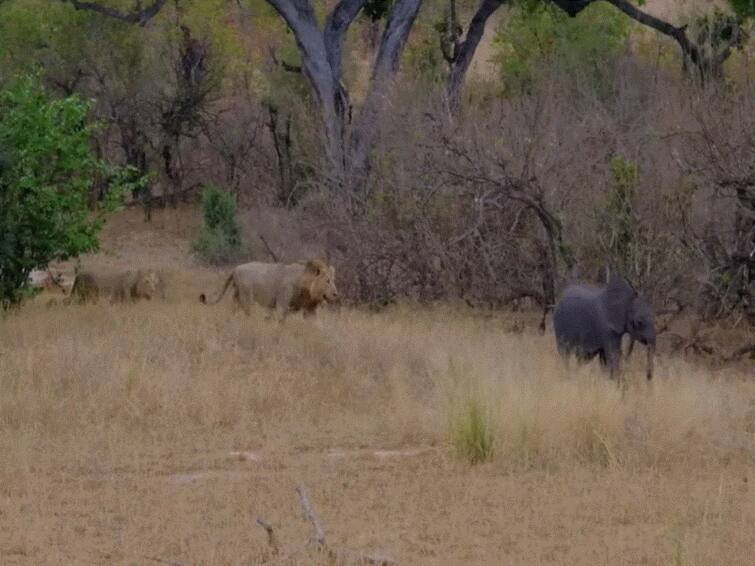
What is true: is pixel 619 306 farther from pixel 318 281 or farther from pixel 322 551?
pixel 322 551

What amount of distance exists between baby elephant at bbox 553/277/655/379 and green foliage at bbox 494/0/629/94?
1424cm

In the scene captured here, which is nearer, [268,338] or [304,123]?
[268,338]

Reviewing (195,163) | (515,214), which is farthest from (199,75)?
(515,214)

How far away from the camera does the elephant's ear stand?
1285cm

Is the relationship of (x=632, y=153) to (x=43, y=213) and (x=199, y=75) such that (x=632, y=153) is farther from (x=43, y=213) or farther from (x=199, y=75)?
(x=199, y=75)

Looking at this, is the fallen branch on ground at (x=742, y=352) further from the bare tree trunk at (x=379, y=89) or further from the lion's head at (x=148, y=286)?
the lion's head at (x=148, y=286)

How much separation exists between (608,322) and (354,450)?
310 centimetres

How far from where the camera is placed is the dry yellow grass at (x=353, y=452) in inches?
314

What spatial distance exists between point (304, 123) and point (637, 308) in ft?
47.3

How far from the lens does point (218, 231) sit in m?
27.5

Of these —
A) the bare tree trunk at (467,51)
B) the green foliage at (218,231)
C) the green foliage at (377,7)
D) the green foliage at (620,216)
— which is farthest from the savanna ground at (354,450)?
the green foliage at (377,7)

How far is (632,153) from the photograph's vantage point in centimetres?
1825

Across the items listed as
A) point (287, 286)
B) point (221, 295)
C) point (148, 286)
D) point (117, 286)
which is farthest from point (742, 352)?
point (117, 286)

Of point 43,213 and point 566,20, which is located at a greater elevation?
point 566,20
